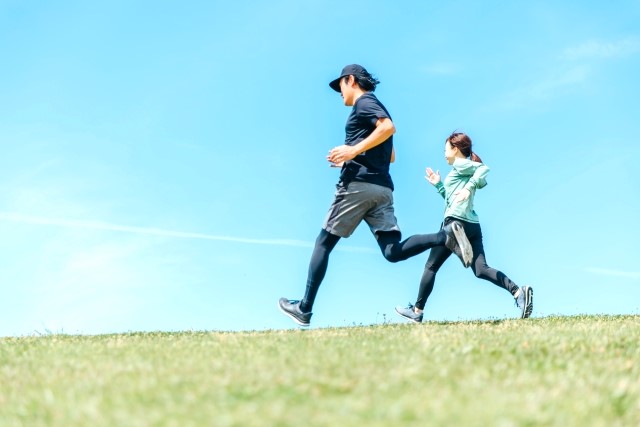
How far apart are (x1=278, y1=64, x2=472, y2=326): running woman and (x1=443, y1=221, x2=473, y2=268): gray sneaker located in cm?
2

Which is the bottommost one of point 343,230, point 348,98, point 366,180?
point 343,230

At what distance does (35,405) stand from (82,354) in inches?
96.7

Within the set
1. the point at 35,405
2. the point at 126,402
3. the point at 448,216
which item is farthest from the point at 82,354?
the point at 448,216

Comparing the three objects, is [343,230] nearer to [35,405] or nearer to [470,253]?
[470,253]

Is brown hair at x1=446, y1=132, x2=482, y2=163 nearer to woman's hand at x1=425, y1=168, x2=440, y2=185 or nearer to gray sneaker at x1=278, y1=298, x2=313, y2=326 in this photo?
woman's hand at x1=425, y1=168, x2=440, y2=185

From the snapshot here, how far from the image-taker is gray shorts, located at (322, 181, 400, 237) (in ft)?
32.8

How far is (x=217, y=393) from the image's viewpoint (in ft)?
15.4

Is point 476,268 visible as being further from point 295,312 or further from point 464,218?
point 295,312

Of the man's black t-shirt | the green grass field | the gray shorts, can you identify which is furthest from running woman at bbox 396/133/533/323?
the green grass field

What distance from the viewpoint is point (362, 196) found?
9969 mm

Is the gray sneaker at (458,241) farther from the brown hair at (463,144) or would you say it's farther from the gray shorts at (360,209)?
the brown hair at (463,144)

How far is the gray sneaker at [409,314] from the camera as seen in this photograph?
11.9m

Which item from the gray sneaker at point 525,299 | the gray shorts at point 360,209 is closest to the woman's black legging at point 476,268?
the gray sneaker at point 525,299

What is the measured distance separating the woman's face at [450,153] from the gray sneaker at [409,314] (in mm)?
2371
